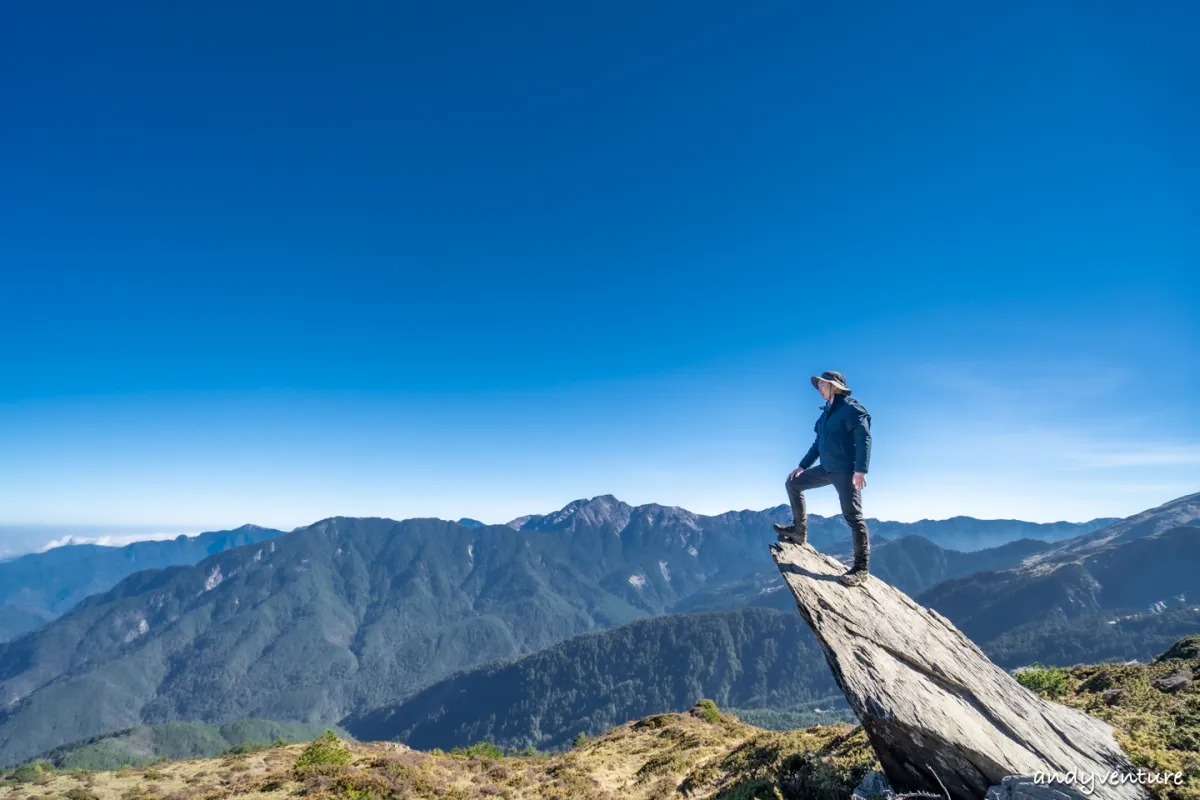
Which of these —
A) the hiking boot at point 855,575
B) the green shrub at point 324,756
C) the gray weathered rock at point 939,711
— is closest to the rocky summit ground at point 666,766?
the green shrub at point 324,756

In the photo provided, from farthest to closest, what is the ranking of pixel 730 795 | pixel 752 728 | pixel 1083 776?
pixel 752 728, pixel 730 795, pixel 1083 776

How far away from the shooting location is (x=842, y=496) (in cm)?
1456

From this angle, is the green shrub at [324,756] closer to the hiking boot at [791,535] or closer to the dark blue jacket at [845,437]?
the hiking boot at [791,535]

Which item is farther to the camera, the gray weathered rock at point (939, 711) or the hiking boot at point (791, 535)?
the hiking boot at point (791, 535)

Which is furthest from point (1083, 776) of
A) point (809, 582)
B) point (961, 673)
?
point (809, 582)

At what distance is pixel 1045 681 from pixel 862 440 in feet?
58.8

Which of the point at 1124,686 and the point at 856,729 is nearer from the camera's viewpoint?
the point at 1124,686

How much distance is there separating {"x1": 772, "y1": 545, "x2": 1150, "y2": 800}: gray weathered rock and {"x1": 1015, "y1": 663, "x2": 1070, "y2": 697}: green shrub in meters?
9.72

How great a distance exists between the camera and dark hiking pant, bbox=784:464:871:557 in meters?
14.3

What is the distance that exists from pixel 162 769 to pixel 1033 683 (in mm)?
45937

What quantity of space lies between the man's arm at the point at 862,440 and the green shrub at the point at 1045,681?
1420cm

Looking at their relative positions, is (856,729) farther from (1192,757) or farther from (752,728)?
(752,728)

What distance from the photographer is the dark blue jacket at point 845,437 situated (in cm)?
1403

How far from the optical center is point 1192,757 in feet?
38.0
